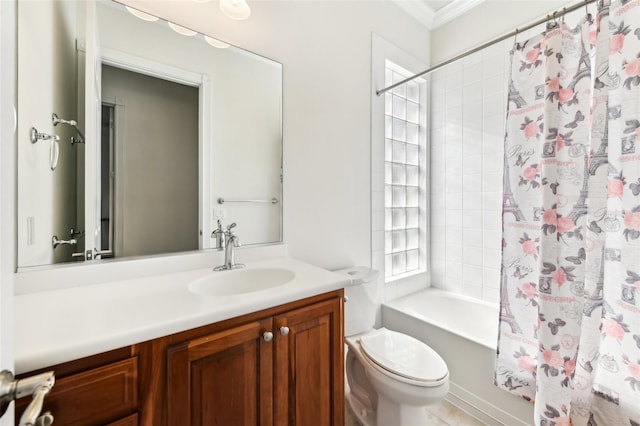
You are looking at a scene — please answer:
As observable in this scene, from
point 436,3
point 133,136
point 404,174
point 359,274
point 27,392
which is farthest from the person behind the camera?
point 404,174

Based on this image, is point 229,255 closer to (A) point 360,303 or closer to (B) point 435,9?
(A) point 360,303

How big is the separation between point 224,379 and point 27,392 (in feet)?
1.58

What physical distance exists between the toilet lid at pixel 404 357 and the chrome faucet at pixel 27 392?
119 centimetres

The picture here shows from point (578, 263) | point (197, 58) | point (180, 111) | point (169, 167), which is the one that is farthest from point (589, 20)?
point (169, 167)

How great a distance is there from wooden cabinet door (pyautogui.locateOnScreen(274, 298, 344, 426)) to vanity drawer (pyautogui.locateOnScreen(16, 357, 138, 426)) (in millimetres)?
393

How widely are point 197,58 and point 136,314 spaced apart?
1.14 meters

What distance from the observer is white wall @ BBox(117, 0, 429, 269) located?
1509 millimetres

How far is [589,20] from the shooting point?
3.99 feet

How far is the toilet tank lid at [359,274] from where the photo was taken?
1556 mm

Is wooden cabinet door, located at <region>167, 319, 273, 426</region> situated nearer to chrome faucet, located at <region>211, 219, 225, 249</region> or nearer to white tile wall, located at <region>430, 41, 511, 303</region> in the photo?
chrome faucet, located at <region>211, 219, 225, 249</region>

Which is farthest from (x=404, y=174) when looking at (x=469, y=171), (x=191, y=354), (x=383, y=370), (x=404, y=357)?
(x=191, y=354)

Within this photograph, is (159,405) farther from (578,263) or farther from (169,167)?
(578,263)

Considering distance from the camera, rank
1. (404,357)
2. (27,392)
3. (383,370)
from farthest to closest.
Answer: (404,357), (383,370), (27,392)

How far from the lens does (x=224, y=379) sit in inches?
31.5
